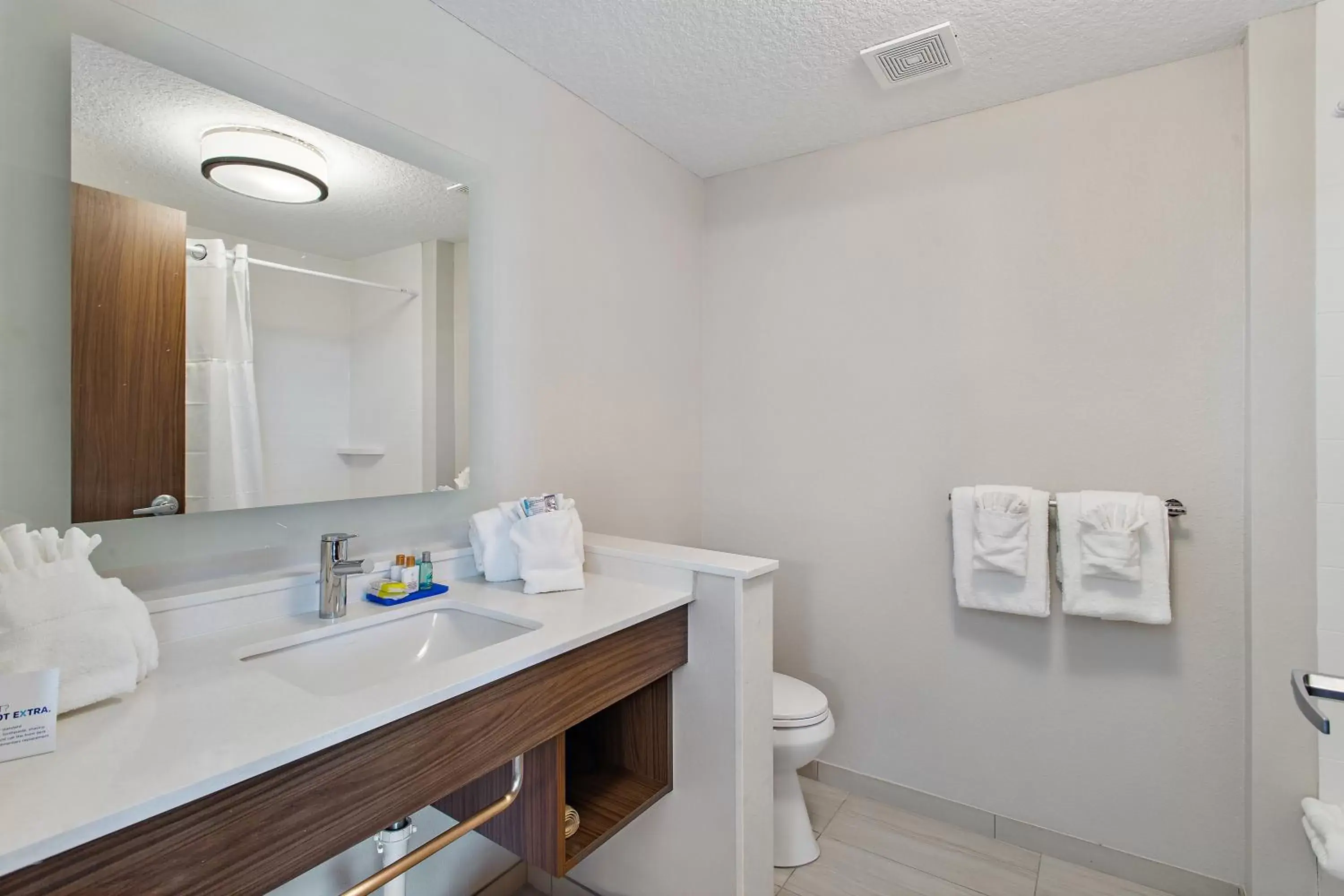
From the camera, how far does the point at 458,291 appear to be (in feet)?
5.46

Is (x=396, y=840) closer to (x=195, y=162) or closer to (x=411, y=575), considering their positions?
(x=411, y=575)

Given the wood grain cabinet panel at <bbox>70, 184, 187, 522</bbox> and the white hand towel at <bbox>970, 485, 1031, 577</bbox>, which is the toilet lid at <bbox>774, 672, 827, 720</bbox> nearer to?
the white hand towel at <bbox>970, 485, 1031, 577</bbox>

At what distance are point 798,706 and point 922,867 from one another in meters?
0.59

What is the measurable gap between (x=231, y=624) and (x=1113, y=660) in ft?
7.46

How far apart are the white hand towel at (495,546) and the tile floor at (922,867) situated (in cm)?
118

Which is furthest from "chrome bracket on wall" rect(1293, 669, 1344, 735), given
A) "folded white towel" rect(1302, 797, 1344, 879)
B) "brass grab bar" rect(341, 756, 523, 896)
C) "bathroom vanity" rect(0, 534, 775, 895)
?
"brass grab bar" rect(341, 756, 523, 896)

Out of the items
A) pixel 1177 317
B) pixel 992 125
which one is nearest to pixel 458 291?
pixel 992 125

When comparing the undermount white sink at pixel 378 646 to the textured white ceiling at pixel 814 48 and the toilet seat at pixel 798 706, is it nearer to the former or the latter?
the toilet seat at pixel 798 706

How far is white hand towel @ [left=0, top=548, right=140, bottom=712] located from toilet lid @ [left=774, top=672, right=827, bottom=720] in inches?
59.5

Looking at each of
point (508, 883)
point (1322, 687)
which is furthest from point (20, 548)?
point (1322, 687)

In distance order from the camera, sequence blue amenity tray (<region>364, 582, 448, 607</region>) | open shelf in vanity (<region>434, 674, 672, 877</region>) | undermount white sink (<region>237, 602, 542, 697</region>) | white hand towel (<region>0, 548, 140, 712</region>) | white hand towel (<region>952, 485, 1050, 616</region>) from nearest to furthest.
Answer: white hand towel (<region>0, 548, 140, 712</region>) < undermount white sink (<region>237, 602, 542, 697</region>) < open shelf in vanity (<region>434, 674, 672, 877</region>) < blue amenity tray (<region>364, 582, 448, 607</region>) < white hand towel (<region>952, 485, 1050, 616</region>)

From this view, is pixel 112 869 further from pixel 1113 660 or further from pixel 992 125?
pixel 992 125

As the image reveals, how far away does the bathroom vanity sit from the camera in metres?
0.69

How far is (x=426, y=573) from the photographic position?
1475mm
